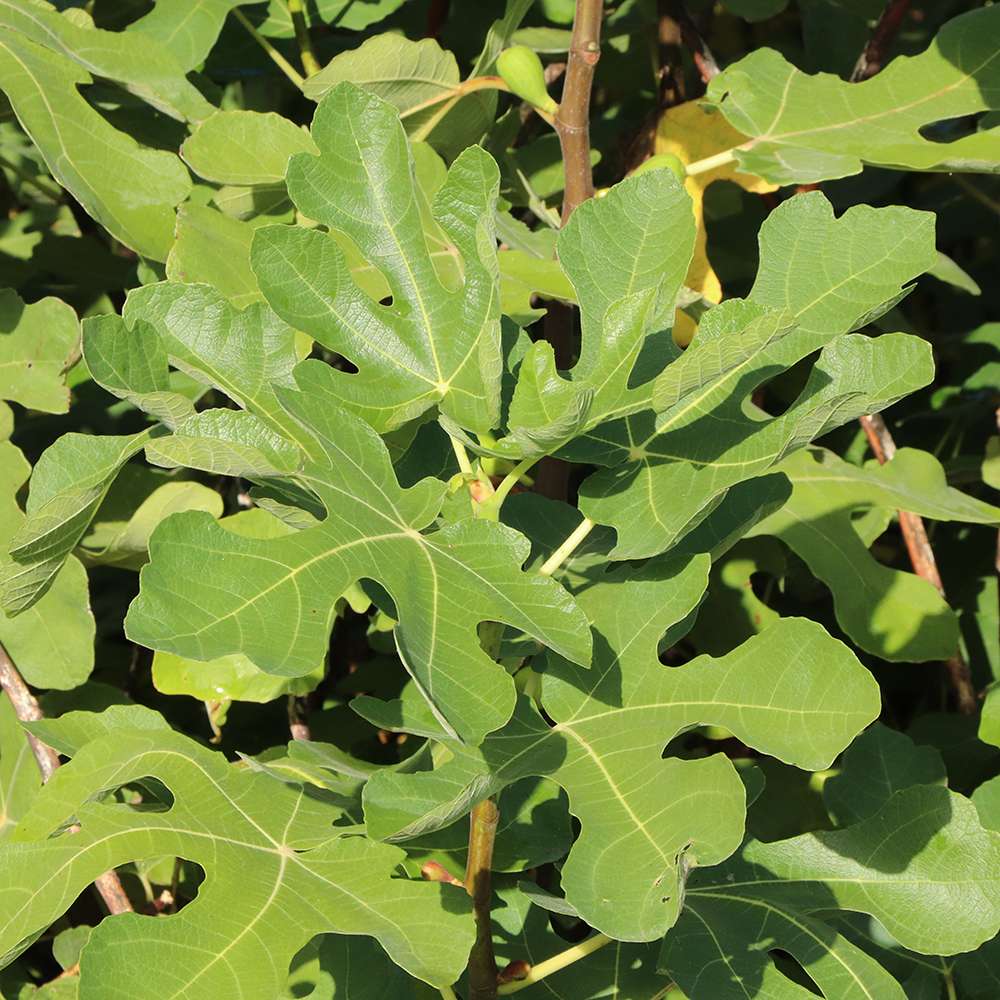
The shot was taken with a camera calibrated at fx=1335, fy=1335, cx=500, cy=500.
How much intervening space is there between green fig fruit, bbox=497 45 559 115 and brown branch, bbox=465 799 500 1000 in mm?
700

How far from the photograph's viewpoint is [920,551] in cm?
170

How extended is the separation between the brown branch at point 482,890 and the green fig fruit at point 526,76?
700 mm

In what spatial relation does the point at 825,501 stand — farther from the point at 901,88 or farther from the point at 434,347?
the point at 434,347

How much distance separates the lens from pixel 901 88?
4.85 ft

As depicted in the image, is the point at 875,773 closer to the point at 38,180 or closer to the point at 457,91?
the point at 457,91

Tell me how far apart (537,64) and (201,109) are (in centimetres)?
37

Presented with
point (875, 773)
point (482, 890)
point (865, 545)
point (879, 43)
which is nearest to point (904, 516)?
point (865, 545)

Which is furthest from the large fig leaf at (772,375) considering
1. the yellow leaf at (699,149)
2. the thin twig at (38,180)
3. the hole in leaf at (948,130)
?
the hole in leaf at (948,130)

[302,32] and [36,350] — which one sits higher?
[302,32]

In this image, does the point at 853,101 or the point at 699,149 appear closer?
the point at 853,101

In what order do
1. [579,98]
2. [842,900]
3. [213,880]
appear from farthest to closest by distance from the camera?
1. [579,98]
2. [842,900]
3. [213,880]

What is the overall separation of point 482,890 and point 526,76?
780 millimetres

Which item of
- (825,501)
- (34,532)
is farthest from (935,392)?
(34,532)

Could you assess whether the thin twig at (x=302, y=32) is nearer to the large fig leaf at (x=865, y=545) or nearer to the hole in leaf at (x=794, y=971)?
the large fig leaf at (x=865, y=545)
